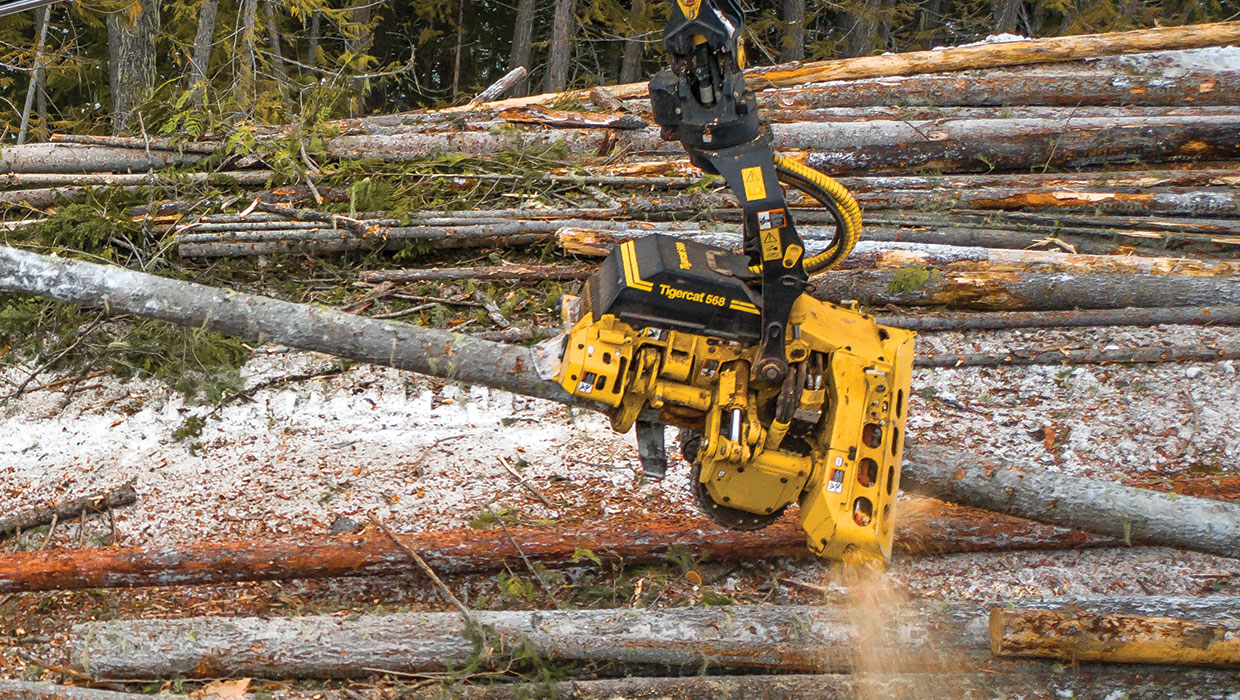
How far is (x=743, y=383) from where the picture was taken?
135 inches

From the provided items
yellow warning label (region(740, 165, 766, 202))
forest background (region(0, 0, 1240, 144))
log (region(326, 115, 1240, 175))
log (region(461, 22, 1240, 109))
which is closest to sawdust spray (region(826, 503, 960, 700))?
yellow warning label (region(740, 165, 766, 202))

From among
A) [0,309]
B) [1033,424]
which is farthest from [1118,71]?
[0,309]

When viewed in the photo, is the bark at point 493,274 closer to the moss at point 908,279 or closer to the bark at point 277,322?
the moss at point 908,279

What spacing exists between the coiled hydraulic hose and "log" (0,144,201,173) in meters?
5.20

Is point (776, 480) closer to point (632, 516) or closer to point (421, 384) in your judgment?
point (632, 516)

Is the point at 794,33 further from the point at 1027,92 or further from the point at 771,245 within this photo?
the point at 771,245

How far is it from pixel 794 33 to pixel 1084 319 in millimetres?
9954

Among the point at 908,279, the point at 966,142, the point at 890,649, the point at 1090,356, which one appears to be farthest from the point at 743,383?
the point at 966,142

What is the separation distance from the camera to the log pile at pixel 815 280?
3719mm

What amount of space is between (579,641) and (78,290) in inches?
88.8

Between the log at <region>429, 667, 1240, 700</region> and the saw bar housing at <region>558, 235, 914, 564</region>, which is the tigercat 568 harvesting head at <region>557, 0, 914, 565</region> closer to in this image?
the saw bar housing at <region>558, 235, 914, 564</region>

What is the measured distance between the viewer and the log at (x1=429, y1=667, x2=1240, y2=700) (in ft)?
12.1

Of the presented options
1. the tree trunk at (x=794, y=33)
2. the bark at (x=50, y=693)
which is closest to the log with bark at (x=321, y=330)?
the bark at (x=50, y=693)

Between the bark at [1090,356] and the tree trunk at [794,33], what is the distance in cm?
968
